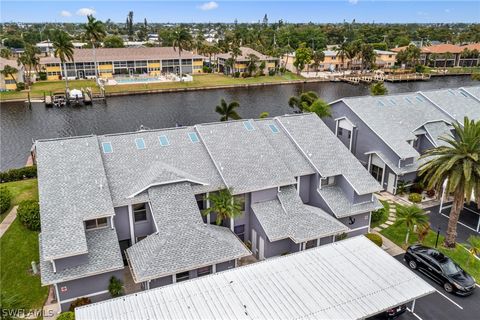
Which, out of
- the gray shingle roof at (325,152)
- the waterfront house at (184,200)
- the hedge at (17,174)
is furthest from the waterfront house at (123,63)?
the gray shingle roof at (325,152)

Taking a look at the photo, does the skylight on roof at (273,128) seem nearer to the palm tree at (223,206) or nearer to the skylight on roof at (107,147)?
the palm tree at (223,206)

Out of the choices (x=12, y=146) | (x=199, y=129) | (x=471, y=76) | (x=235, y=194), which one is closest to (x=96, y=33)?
(x=12, y=146)

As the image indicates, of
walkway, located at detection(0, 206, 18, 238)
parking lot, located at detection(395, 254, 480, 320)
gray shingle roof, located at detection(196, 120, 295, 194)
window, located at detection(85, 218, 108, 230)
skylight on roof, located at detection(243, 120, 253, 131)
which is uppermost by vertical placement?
skylight on roof, located at detection(243, 120, 253, 131)

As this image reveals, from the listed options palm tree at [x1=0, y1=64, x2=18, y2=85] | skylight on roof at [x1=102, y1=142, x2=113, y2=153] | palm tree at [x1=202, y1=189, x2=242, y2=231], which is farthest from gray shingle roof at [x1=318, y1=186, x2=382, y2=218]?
palm tree at [x1=0, y1=64, x2=18, y2=85]

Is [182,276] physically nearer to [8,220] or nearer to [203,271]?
[203,271]

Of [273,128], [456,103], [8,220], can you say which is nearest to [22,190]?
[8,220]

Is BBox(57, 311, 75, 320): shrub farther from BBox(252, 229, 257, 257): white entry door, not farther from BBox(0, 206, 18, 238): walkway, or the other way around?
BBox(252, 229, 257, 257): white entry door
